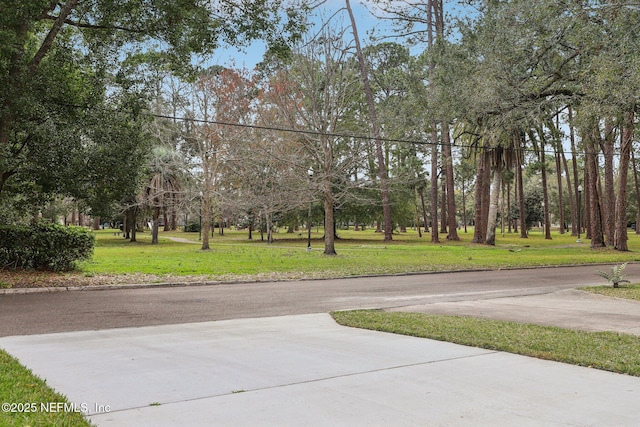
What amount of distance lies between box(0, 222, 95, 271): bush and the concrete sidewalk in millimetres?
8965

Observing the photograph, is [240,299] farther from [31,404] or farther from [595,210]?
[595,210]

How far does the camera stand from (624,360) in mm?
5590

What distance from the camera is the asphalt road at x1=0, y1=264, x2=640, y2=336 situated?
8719 millimetres

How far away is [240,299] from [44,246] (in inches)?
285

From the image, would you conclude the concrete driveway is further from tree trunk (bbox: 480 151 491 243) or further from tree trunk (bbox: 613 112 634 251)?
tree trunk (bbox: 480 151 491 243)

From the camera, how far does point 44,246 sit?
15.1 metres

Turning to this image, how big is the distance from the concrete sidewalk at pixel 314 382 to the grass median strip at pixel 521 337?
0.28 metres

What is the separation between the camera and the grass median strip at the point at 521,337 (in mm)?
5715

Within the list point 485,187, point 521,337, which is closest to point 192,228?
point 485,187

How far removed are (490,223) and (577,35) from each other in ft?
78.1

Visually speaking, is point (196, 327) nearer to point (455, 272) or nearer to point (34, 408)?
point (34, 408)

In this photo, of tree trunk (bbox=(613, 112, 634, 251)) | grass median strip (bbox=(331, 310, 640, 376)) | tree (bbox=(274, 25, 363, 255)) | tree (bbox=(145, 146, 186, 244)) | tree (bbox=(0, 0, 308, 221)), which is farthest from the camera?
tree (bbox=(145, 146, 186, 244))

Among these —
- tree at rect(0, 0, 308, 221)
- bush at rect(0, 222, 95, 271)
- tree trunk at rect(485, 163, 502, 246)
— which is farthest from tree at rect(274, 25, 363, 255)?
tree trunk at rect(485, 163, 502, 246)

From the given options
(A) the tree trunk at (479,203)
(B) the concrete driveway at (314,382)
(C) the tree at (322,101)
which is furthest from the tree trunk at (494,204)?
(B) the concrete driveway at (314,382)
